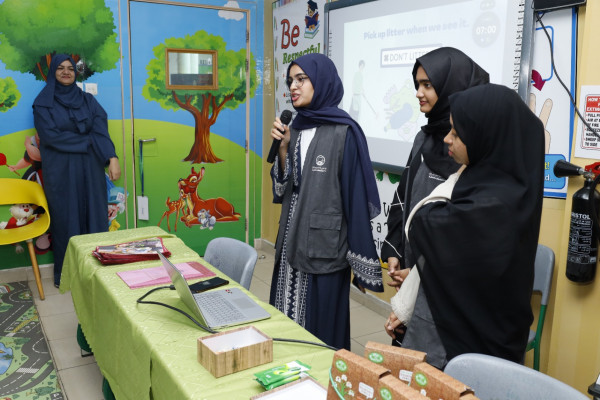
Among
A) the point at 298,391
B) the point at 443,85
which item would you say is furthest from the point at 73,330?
the point at 443,85

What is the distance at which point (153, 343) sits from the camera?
5.02 ft

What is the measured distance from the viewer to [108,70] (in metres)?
4.23

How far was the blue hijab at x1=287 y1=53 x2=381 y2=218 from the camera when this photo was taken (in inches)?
87.5

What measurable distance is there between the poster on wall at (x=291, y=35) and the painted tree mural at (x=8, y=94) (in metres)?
2.12

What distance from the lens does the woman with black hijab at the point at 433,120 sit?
187 centimetres

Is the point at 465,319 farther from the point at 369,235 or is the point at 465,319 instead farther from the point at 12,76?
the point at 12,76

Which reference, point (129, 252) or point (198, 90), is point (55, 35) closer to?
point (198, 90)

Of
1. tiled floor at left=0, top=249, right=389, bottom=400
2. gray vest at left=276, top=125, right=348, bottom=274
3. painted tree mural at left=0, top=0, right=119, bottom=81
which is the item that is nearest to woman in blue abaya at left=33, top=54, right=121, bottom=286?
painted tree mural at left=0, top=0, right=119, bottom=81

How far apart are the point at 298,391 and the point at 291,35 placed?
3.72 metres

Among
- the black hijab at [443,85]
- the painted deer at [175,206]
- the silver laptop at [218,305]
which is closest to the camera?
the silver laptop at [218,305]

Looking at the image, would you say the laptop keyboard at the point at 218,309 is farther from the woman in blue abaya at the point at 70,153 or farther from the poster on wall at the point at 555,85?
the woman in blue abaya at the point at 70,153

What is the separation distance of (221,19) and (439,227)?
373 cm

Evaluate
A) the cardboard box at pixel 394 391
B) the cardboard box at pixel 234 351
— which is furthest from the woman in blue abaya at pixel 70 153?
the cardboard box at pixel 394 391

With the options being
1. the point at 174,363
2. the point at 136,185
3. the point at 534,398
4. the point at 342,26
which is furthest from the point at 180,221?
the point at 534,398
